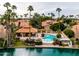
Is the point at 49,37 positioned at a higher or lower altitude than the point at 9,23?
lower

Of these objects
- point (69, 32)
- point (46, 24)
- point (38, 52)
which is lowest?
point (38, 52)

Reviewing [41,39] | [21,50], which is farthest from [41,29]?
[21,50]

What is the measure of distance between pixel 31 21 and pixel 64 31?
0.53 m

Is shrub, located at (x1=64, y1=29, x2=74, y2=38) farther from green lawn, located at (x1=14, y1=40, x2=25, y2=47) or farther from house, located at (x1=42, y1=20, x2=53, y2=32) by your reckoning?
green lawn, located at (x1=14, y1=40, x2=25, y2=47)

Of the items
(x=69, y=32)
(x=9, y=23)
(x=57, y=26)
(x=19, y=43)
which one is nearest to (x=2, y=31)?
(x=9, y=23)

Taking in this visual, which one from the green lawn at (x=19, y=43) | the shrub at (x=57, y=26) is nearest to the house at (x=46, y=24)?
the shrub at (x=57, y=26)

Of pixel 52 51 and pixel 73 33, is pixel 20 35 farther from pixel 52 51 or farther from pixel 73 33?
pixel 73 33

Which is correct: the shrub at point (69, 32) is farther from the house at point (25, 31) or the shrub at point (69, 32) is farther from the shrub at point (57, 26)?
the house at point (25, 31)

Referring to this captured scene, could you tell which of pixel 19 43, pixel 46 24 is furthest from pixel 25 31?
pixel 46 24

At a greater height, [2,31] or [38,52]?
[2,31]

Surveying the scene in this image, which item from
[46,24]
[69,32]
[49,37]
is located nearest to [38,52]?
[49,37]

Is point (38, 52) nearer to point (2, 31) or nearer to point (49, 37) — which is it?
point (49, 37)

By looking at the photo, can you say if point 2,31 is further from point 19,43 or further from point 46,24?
point 46,24

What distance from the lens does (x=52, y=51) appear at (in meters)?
4.06
